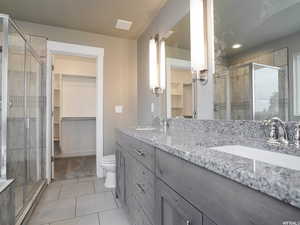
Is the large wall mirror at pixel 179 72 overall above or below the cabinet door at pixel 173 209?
above

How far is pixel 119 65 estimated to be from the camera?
9.57ft

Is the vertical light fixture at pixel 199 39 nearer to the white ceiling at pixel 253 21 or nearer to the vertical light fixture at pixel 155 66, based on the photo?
the white ceiling at pixel 253 21

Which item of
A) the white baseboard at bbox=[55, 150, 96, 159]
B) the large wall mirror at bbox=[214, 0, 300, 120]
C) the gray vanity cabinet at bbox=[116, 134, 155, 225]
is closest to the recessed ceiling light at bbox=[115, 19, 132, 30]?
the large wall mirror at bbox=[214, 0, 300, 120]

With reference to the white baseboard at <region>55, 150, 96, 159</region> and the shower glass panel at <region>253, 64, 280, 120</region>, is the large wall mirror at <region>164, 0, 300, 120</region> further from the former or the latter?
the white baseboard at <region>55, 150, 96, 159</region>

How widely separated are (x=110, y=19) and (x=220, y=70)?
1823 mm

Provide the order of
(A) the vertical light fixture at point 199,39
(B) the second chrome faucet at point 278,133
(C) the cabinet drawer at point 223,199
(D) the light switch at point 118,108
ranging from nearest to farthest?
(C) the cabinet drawer at point 223,199 → (B) the second chrome faucet at point 278,133 → (A) the vertical light fixture at point 199,39 → (D) the light switch at point 118,108

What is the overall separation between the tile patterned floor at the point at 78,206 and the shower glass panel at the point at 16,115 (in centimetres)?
27

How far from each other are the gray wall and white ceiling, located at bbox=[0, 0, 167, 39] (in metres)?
0.12

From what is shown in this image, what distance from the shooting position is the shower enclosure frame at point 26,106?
4.70 feet

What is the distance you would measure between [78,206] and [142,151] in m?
1.27

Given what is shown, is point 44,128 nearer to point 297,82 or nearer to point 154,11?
point 154,11

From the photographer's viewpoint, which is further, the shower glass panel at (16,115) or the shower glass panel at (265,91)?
the shower glass panel at (16,115)

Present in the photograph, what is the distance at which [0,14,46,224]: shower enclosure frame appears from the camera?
1.43 m

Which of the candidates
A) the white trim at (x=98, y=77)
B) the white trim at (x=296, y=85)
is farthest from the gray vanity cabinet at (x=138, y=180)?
the white trim at (x=98, y=77)
